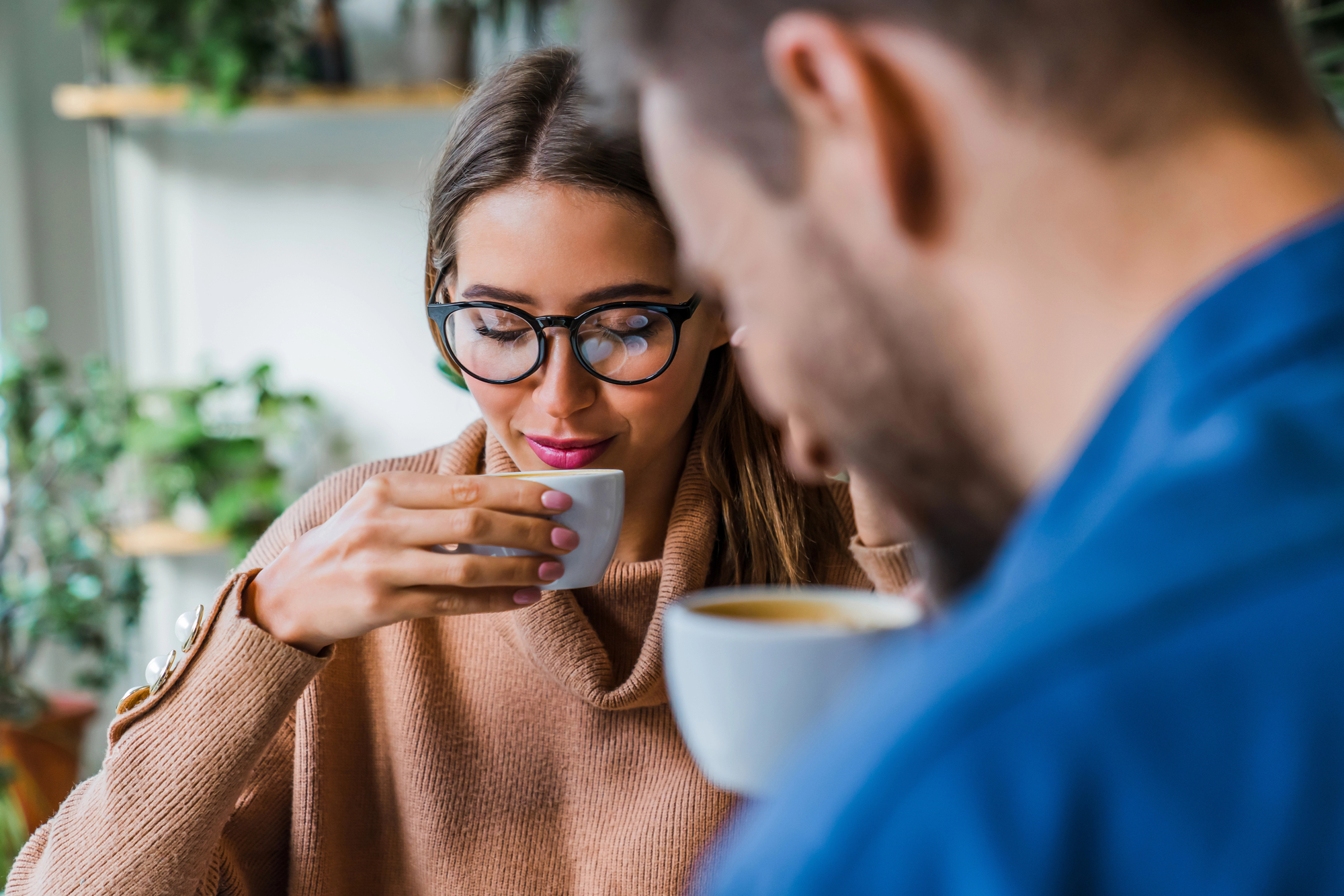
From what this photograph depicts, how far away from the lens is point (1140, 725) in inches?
10.7

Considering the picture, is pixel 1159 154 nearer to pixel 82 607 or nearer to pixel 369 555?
pixel 369 555

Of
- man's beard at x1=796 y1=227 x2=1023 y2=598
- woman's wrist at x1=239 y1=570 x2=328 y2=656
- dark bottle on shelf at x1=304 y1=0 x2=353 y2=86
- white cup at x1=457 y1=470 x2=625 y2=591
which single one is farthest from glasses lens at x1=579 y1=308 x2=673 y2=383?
dark bottle on shelf at x1=304 y1=0 x2=353 y2=86

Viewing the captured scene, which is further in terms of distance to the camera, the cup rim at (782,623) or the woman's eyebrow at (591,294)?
the woman's eyebrow at (591,294)

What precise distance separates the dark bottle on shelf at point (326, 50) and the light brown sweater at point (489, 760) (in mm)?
1718

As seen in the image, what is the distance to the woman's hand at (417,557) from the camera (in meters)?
0.85

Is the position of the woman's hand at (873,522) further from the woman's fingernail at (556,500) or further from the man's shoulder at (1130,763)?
the man's shoulder at (1130,763)

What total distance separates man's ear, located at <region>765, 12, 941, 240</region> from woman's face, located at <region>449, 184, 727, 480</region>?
69cm

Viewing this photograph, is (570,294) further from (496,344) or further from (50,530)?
(50,530)

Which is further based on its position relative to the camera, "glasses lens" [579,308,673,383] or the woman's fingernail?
"glasses lens" [579,308,673,383]

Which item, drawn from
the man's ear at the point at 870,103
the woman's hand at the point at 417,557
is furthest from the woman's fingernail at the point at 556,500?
the man's ear at the point at 870,103

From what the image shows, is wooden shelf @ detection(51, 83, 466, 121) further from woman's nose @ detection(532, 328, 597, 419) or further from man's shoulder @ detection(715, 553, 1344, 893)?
man's shoulder @ detection(715, 553, 1344, 893)

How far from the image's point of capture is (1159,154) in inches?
13.9

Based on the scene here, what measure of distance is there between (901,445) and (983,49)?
0.14 metres

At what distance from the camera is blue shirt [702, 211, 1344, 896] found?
10.6 inches
